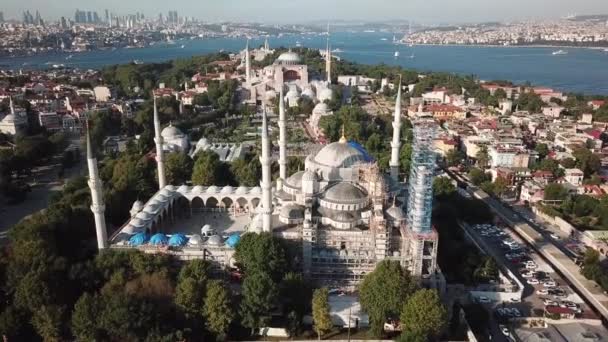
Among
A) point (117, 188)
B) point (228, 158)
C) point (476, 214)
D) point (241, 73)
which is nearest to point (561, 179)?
point (476, 214)

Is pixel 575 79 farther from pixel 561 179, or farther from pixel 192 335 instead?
pixel 192 335

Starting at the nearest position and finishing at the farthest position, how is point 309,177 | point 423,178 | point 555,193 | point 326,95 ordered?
point 423,178 → point 309,177 → point 555,193 → point 326,95

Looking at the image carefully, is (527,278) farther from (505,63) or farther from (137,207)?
(505,63)

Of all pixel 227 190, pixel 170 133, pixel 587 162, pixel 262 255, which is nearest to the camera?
pixel 262 255

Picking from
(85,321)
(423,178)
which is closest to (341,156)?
(423,178)

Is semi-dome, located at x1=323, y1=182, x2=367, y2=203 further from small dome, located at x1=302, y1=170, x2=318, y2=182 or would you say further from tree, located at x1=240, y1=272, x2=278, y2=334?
tree, located at x1=240, y1=272, x2=278, y2=334

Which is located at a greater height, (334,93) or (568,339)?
(334,93)

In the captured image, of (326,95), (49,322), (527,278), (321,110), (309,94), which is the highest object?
(326,95)
